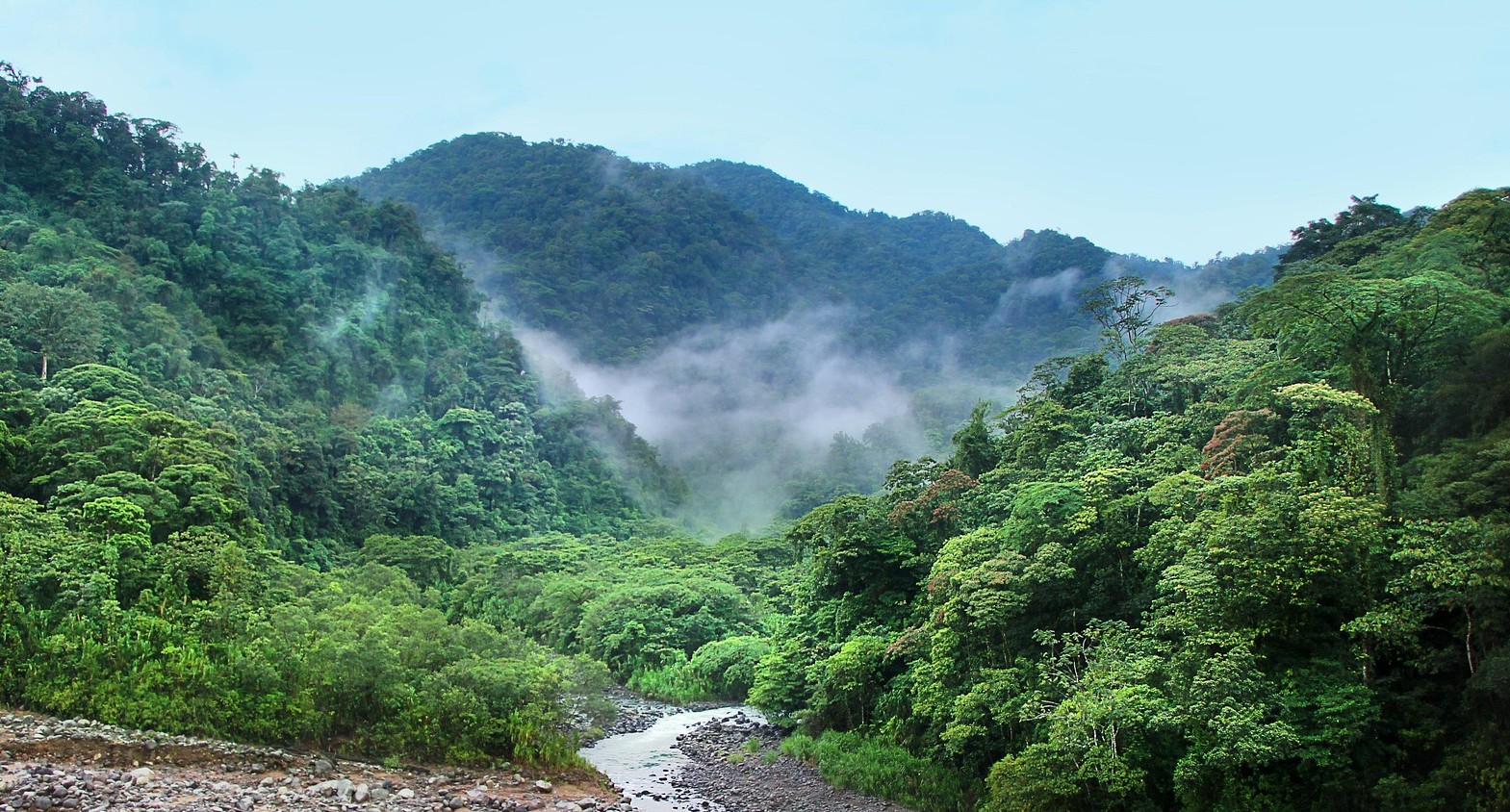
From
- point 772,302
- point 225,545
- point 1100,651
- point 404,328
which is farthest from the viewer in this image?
point 772,302

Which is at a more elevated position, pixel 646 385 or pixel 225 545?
pixel 646 385

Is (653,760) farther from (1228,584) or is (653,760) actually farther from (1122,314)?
(1122,314)

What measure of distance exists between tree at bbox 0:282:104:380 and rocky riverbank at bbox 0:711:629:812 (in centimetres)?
2166

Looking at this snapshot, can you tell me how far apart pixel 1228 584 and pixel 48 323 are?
1633 inches

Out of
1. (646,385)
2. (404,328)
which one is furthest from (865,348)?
(404,328)

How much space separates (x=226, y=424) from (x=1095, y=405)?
3438 cm

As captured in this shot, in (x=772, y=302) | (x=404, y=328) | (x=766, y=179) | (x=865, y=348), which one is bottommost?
(x=404, y=328)

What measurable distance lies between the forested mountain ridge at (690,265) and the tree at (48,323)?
236 ft

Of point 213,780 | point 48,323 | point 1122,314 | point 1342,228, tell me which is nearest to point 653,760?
point 213,780

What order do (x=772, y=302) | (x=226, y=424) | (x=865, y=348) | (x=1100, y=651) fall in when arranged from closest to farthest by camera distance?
(x=1100, y=651) → (x=226, y=424) → (x=865, y=348) → (x=772, y=302)

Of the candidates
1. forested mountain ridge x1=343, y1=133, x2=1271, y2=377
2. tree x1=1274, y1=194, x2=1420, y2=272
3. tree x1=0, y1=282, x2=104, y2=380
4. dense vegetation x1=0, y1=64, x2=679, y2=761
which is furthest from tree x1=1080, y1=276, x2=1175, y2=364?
forested mountain ridge x1=343, y1=133, x2=1271, y2=377

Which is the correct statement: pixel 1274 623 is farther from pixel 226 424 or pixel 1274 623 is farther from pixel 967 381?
pixel 967 381

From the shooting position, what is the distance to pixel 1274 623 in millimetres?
16953

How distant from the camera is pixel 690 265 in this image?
140 metres
